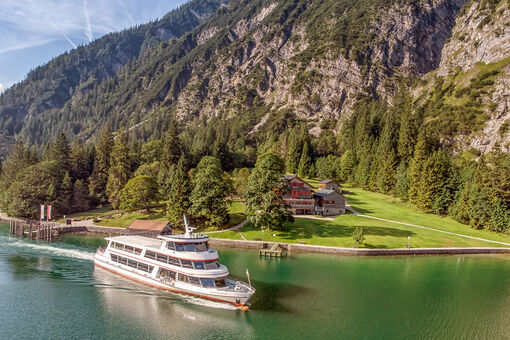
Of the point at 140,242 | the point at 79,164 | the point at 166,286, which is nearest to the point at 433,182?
the point at 166,286

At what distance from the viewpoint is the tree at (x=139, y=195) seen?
92.9 metres

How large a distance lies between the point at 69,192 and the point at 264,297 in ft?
282

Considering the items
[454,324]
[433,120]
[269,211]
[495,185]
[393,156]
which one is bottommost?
[454,324]

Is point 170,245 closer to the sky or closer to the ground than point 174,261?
closer to the sky

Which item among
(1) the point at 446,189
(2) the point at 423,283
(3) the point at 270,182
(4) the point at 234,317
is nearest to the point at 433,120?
(1) the point at 446,189

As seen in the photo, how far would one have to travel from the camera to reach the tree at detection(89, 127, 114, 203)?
4423 inches

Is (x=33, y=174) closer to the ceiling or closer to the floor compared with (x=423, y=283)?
closer to the ceiling

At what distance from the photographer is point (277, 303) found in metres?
40.2

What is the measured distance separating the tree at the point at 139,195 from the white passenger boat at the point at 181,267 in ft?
140

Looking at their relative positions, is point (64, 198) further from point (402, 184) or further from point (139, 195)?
point (402, 184)

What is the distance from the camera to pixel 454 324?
3697cm

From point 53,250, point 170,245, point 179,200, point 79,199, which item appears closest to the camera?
point 170,245

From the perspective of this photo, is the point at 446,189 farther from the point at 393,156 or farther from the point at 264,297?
the point at 264,297

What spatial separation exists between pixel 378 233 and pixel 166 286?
50.1 m
